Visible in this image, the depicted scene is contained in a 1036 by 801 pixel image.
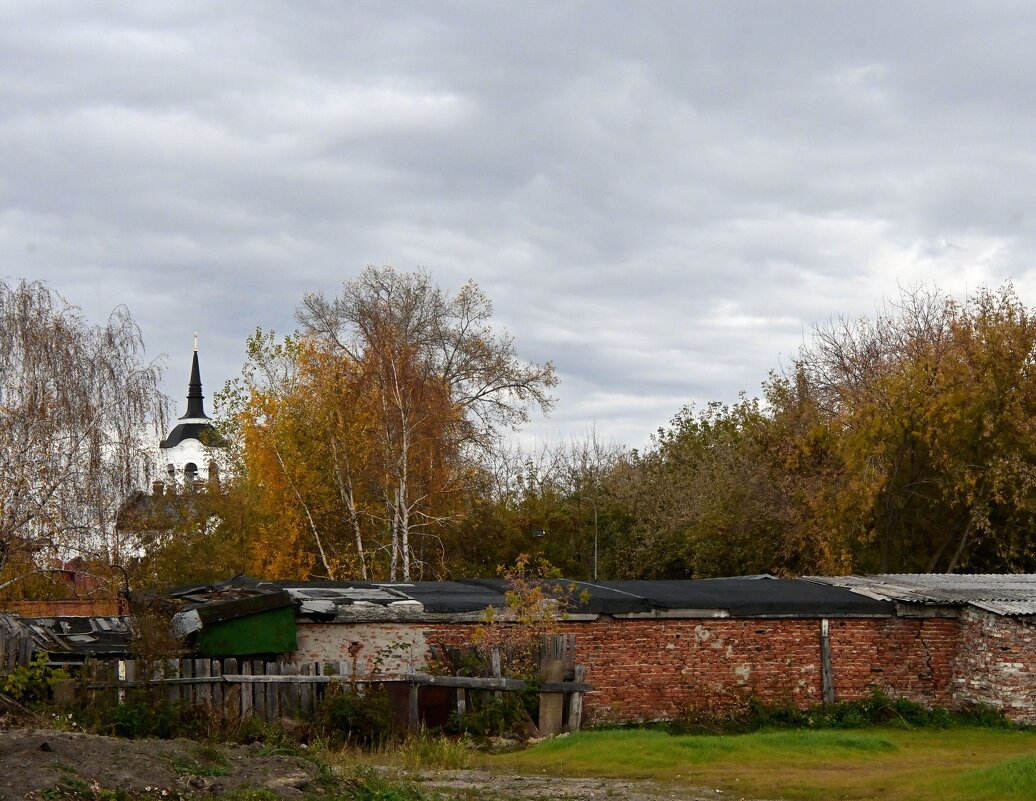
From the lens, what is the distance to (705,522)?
129ft

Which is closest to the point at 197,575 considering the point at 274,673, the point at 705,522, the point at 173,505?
the point at 173,505

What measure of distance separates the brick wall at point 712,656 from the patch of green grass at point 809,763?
7.00ft

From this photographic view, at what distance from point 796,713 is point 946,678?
2934 mm

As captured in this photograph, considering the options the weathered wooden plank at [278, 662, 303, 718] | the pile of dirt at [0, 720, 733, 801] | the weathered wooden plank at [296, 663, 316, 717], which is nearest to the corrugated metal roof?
the pile of dirt at [0, 720, 733, 801]

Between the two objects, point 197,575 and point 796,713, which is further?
point 197,575

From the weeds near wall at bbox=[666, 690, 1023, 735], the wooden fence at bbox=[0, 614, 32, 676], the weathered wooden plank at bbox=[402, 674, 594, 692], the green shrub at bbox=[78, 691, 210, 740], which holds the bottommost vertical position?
the weeds near wall at bbox=[666, 690, 1023, 735]

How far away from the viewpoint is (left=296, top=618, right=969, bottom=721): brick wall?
743 inches

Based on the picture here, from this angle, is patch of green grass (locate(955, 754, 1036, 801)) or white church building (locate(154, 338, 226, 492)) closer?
patch of green grass (locate(955, 754, 1036, 801))

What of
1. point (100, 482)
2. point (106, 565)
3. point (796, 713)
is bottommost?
point (796, 713)

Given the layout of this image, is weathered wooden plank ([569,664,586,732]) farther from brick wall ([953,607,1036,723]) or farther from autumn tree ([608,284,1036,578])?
autumn tree ([608,284,1036,578])

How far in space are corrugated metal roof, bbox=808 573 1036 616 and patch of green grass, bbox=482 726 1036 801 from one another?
2.32 meters

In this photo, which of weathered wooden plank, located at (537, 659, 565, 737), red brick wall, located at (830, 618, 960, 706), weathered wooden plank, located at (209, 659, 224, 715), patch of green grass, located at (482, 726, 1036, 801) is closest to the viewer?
patch of green grass, located at (482, 726, 1036, 801)

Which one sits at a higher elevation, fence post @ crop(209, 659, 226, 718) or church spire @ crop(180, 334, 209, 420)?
church spire @ crop(180, 334, 209, 420)

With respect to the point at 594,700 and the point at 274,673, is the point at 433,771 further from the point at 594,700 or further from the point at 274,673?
the point at 594,700
